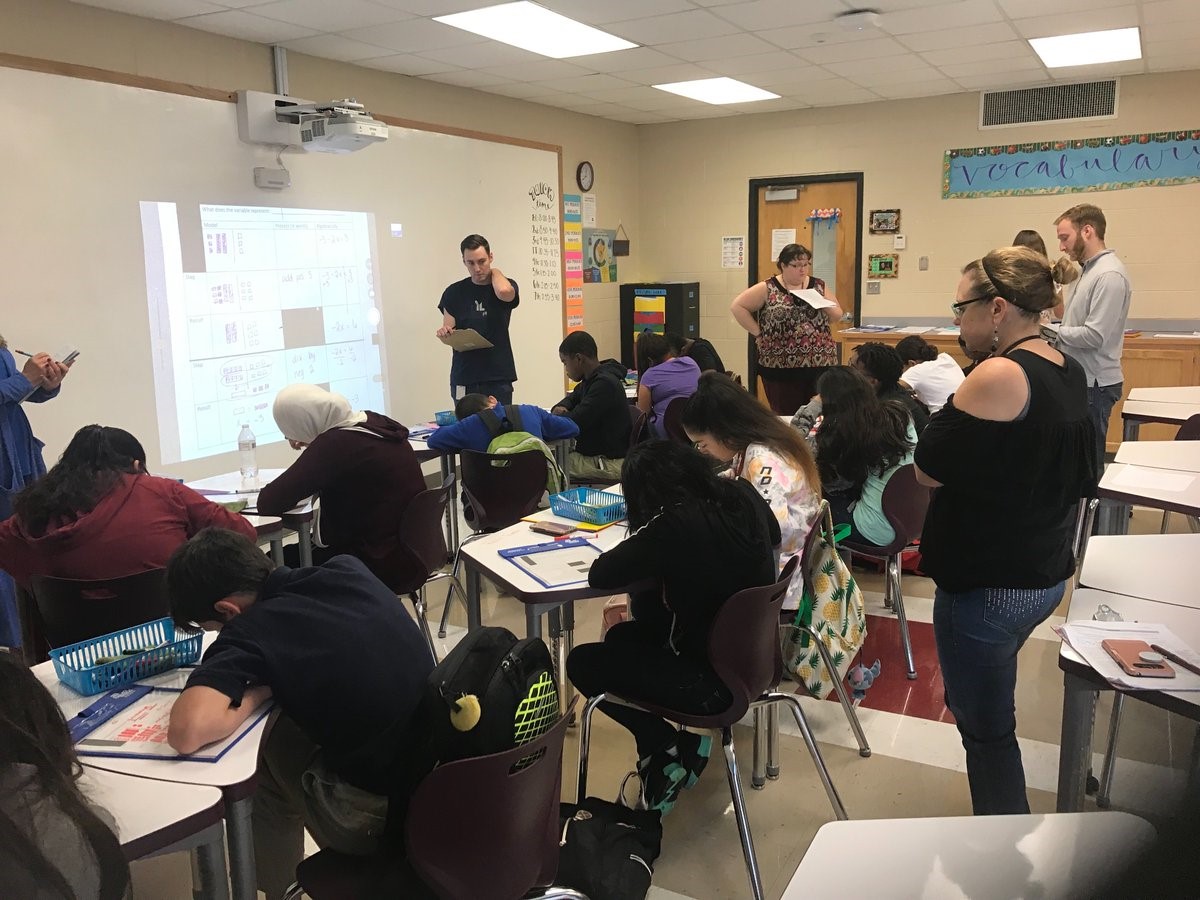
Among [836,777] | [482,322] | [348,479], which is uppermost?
[482,322]

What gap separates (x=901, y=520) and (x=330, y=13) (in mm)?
3350

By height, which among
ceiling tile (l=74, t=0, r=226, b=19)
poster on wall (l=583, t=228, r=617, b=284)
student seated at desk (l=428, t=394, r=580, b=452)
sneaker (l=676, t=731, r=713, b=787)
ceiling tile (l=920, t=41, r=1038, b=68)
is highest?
ceiling tile (l=920, t=41, r=1038, b=68)

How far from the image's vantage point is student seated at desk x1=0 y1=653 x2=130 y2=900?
3.31ft

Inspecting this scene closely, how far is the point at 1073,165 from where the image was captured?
667 cm

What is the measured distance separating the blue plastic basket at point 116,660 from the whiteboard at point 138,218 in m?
2.30

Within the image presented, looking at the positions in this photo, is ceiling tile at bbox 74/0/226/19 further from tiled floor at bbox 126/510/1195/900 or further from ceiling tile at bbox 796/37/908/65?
tiled floor at bbox 126/510/1195/900

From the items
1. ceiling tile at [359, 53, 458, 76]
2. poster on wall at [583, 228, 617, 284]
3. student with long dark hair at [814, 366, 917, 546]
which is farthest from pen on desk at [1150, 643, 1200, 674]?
poster on wall at [583, 228, 617, 284]

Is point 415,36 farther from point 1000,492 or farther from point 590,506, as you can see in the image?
point 1000,492

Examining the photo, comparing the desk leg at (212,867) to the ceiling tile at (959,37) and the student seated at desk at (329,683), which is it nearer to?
the student seated at desk at (329,683)

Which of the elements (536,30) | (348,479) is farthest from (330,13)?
(348,479)

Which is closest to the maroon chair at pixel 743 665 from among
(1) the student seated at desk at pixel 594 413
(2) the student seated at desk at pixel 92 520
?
(2) the student seated at desk at pixel 92 520

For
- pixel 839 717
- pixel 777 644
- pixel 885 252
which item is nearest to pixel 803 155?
pixel 885 252

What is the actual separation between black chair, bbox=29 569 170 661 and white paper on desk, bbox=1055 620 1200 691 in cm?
203

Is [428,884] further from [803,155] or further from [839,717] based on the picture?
[803,155]
